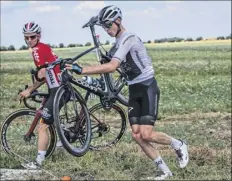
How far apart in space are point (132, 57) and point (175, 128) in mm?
13151

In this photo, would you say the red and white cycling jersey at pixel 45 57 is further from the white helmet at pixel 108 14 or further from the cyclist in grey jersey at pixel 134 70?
the white helmet at pixel 108 14

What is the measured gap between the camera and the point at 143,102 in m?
7.25

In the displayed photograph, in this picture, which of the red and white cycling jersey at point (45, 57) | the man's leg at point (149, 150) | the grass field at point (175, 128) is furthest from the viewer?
the grass field at point (175, 128)

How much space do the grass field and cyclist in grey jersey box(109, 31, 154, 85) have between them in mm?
2219

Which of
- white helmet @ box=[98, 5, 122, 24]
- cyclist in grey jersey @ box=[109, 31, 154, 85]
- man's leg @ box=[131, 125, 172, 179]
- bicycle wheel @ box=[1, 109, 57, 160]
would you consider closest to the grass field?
bicycle wheel @ box=[1, 109, 57, 160]

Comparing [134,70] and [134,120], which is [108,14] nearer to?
[134,70]

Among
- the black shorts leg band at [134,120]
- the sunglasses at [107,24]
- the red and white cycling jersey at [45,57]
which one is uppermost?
the sunglasses at [107,24]

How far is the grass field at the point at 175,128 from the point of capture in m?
10.6

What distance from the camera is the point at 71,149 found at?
235 inches

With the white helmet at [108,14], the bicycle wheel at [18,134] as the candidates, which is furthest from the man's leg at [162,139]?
the white helmet at [108,14]

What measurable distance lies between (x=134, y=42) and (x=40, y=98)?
1.79 m

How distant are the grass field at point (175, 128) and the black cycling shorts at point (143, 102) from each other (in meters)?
1.73

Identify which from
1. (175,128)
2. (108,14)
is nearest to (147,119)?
(108,14)

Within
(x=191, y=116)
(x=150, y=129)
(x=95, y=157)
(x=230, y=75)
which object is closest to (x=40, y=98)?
(x=150, y=129)
